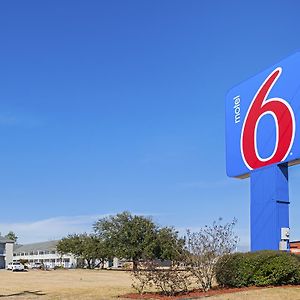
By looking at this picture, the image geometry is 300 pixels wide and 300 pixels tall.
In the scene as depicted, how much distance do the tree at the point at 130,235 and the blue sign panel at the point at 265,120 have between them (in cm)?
4735

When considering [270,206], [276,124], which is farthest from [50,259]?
[276,124]

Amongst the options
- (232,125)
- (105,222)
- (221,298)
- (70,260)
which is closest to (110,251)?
(105,222)

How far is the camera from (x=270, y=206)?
22.2 meters

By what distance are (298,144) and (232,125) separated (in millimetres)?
4751

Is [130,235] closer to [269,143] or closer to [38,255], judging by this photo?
[269,143]

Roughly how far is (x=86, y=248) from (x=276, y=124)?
65970 mm

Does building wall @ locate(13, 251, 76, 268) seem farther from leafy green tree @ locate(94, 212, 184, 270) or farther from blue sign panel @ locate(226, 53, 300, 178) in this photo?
blue sign panel @ locate(226, 53, 300, 178)

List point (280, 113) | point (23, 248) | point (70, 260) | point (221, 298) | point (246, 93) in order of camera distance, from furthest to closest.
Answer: point (23, 248), point (70, 260), point (246, 93), point (280, 113), point (221, 298)

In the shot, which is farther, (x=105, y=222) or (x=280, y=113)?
(x=105, y=222)

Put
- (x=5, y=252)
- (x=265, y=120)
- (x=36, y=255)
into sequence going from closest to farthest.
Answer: (x=265, y=120)
(x=5, y=252)
(x=36, y=255)

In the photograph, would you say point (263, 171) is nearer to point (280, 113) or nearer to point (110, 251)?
point (280, 113)

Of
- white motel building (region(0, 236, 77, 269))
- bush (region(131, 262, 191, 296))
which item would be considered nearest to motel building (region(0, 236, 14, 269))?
white motel building (region(0, 236, 77, 269))

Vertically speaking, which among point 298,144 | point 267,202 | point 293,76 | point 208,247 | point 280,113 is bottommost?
point 208,247

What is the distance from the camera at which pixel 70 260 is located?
117 metres
